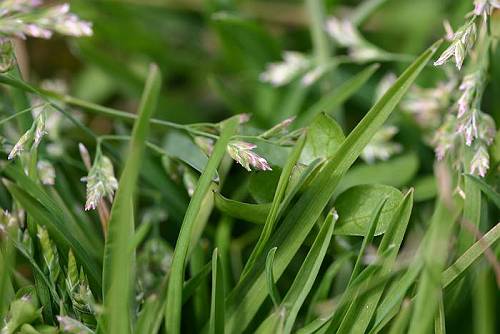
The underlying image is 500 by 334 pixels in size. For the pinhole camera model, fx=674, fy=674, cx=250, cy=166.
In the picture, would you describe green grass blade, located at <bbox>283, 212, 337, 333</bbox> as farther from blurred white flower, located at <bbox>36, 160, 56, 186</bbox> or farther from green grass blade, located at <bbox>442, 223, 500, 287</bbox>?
blurred white flower, located at <bbox>36, 160, 56, 186</bbox>

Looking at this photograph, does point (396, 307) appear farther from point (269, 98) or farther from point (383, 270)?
point (269, 98)

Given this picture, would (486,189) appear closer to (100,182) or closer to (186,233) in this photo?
(186,233)

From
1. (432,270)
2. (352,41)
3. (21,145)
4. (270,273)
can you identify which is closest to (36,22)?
(21,145)

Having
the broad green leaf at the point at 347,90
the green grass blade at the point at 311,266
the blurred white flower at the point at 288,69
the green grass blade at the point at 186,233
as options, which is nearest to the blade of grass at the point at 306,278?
the green grass blade at the point at 311,266

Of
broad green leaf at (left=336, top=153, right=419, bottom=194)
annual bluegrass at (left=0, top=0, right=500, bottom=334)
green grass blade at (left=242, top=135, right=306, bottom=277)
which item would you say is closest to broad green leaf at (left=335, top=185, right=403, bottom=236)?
annual bluegrass at (left=0, top=0, right=500, bottom=334)

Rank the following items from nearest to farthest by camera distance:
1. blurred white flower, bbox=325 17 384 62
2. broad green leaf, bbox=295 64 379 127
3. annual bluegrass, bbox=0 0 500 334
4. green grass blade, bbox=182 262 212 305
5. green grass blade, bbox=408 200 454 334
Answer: green grass blade, bbox=408 200 454 334
annual bluegrass, bbox=0 0 500 334
green grass blade, bbox=182 262 212 305
broad green leaf, bbox=295 64 379 127
blurred white flower, bbox=325 17 384 62

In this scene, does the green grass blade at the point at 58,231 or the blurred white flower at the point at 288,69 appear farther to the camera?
the blurred white flower at the point at 288,69

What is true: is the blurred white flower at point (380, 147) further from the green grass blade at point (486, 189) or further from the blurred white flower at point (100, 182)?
the blurred white flower at point (100, 182)
